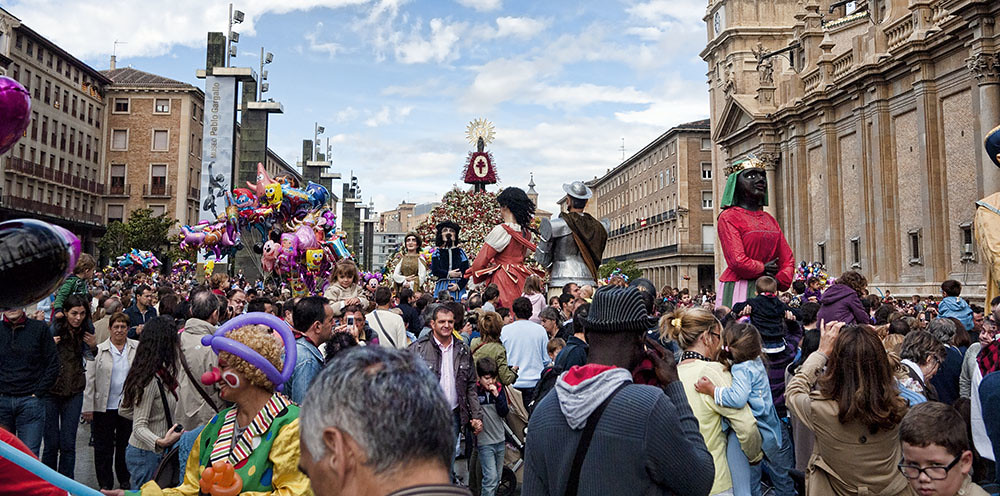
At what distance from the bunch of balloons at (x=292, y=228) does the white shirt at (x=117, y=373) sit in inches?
323

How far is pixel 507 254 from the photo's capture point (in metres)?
12.4

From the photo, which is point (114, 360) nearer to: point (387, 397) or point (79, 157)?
point (387, 397)

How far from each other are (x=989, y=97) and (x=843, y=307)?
20330mm

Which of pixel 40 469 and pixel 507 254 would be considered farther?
pixel 507 254

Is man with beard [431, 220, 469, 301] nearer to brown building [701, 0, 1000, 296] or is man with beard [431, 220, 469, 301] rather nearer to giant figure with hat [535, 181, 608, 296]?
giant figure with hat [535, 181, 608, 296]

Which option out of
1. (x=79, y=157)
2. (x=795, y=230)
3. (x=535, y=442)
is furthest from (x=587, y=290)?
(x=79, y=157)

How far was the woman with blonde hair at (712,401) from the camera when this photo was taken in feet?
14.0

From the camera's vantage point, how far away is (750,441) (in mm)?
4336

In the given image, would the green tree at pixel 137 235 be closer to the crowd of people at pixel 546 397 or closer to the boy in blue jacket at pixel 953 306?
the crowd of people at pixel 546 397

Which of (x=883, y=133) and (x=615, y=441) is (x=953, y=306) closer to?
(x=615, y=441)

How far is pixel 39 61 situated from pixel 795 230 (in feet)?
165

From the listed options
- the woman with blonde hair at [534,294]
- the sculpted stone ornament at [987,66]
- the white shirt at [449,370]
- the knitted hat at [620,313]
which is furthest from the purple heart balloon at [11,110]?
the sculpted stone ornament at [987,66]

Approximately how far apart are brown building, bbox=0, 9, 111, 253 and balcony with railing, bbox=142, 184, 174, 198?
3.34 meters

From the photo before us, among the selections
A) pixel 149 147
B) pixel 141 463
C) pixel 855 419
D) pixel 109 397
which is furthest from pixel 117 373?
pixel 149 147
